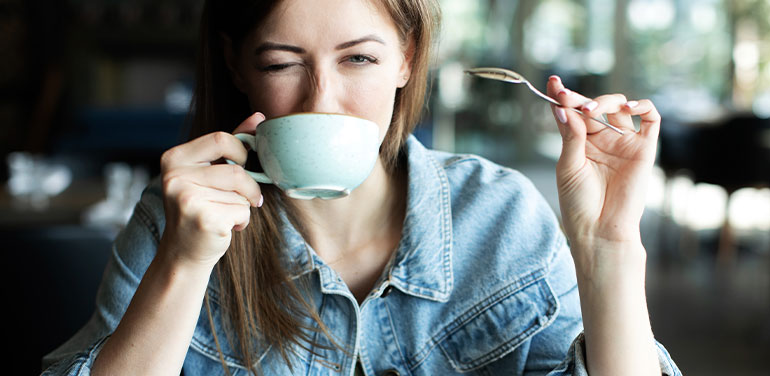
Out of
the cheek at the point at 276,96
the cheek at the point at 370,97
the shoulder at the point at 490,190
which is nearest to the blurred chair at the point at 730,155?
the shoulder at the point at 490,190

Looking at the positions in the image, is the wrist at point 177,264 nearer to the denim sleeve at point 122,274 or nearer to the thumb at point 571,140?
the denim sleeve at point 122,274

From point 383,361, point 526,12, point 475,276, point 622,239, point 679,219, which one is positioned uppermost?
point 526,12

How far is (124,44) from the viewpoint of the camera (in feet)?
26.2

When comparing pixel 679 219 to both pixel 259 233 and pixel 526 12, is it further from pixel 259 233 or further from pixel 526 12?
pixel 259 233

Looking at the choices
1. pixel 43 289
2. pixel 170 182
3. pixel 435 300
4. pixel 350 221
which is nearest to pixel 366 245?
pixel 350 221

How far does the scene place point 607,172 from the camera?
0.89m

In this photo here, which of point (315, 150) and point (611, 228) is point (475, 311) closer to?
point (611, 228)

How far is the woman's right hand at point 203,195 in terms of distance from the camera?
0.76 m

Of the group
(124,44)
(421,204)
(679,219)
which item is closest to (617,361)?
(421,204)

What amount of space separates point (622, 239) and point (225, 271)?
601 mm

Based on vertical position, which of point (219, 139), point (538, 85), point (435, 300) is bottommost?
point (538, 85)

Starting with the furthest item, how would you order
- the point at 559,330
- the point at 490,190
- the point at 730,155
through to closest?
the point at 730,155, the point at 490,190, the point at 559,330

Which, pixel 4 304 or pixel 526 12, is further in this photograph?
pixel 526 12

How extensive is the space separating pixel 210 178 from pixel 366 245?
454mm
